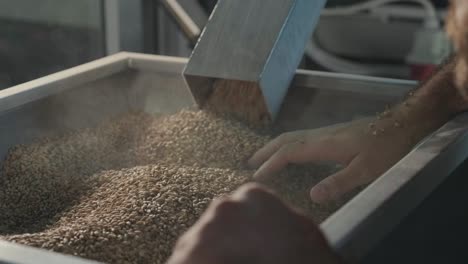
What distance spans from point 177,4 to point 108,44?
17.2 inches

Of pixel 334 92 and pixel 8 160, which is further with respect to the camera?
pixel 334 92

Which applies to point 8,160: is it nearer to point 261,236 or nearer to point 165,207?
point 165,207

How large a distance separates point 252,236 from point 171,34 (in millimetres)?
1884

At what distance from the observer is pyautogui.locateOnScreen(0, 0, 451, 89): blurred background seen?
1.96 metres

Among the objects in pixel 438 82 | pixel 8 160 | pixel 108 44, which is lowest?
pixel 108 44

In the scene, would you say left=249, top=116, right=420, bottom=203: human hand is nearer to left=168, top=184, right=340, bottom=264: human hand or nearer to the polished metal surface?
the polished metal surface

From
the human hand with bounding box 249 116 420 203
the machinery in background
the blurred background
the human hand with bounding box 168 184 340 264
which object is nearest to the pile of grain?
the human hand with bounding box 249 116 420 203

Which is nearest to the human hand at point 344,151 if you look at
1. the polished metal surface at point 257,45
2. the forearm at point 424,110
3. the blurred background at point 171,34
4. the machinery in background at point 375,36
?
the forearm at point 424,110

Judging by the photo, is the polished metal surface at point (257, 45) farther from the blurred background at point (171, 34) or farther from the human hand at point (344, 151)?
the blurred background at point (171, 34)

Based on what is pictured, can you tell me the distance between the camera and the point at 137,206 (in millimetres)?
1017

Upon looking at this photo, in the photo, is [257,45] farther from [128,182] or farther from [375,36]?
[375,36]

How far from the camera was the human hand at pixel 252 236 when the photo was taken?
0.62 meters

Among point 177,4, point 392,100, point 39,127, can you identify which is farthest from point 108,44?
point 392,100

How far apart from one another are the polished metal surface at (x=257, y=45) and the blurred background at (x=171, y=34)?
0.37 meters
